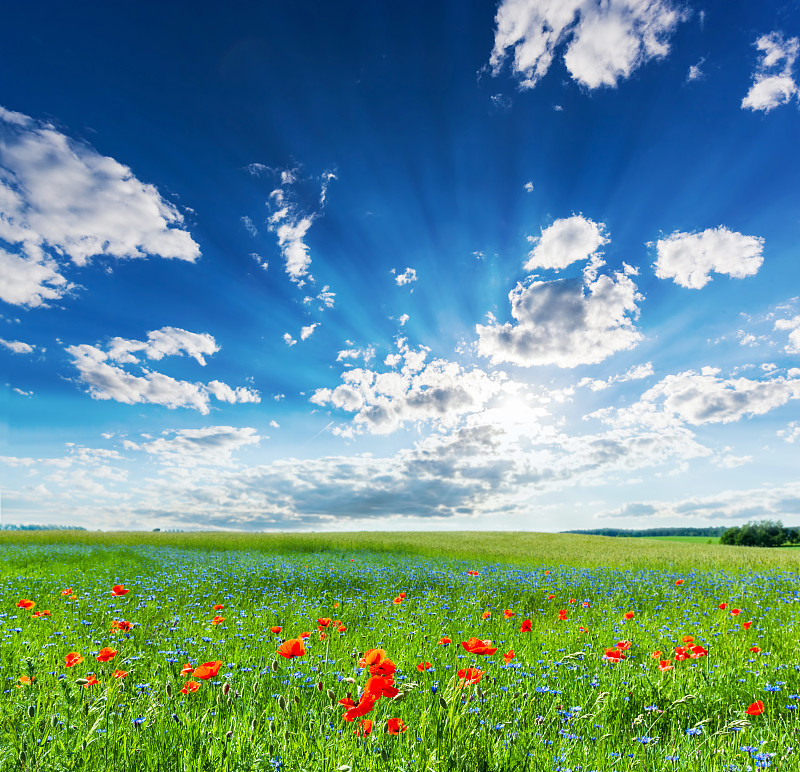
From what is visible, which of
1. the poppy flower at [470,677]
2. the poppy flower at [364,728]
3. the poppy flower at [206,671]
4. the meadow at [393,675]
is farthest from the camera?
the meadow at [393,675]

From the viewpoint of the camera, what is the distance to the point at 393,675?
4.38 m

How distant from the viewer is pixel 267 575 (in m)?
13.3

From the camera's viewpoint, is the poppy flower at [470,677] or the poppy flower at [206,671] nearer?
the poppy flower at [206,671]

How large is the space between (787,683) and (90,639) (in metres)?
8.45

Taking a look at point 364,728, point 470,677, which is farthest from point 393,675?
point 364,728

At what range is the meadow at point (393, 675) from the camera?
3109 mm

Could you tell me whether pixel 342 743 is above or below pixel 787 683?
above

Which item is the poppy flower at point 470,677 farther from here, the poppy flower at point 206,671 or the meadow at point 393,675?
the poppy flower at point 206,671

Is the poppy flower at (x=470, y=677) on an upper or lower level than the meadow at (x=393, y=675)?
upper

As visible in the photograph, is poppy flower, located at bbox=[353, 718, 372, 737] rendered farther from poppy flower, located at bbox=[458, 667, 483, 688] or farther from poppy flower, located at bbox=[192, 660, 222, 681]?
poppy flower, located at bbox=[192, 660, 222, 681]

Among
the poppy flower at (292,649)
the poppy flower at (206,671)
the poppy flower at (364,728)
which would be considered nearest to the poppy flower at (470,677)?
the poppy flower at (364,728)

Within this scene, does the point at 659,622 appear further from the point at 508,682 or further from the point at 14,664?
the point at 14,664

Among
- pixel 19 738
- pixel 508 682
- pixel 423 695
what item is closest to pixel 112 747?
pixel 19 738

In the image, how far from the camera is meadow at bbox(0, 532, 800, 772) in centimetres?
311
